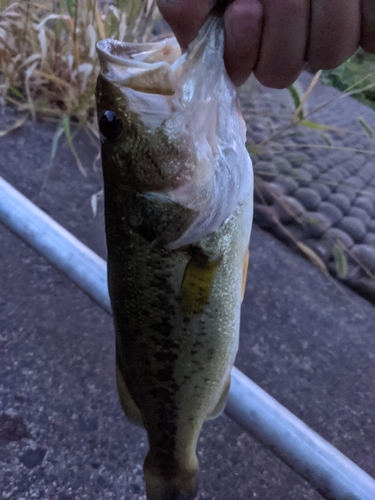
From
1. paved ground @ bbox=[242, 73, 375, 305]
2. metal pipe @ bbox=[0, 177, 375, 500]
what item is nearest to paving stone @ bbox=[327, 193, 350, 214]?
paved ground @ bbox=[242, 73, 375, 305]

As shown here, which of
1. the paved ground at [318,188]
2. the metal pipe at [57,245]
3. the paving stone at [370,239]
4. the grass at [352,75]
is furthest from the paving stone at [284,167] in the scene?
the metal pipe at [57,245]

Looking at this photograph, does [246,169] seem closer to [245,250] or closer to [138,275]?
[245,250]

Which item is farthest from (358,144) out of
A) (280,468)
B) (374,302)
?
(280,468)

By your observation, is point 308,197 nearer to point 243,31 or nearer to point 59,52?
point 59,52

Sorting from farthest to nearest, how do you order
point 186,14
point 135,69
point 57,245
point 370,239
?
point 370,239 → point 57,245 → point 135,69 → point 186,14

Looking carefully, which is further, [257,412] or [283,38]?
[257,412]

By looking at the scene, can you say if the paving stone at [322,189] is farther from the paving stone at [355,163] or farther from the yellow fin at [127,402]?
the yellow fin at [127,402]

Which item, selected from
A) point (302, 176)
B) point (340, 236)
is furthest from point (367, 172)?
point (340, 236)
